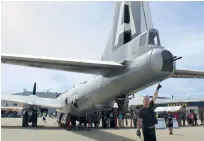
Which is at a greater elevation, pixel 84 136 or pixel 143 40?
pixel 143 40

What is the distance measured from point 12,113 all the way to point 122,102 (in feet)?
197

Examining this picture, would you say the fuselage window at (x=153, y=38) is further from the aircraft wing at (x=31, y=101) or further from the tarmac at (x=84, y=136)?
the aircraft wing at (x=31, y=101)

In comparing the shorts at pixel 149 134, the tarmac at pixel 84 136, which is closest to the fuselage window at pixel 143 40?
the shorts at pixel 149 134

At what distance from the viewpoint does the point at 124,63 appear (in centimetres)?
1009

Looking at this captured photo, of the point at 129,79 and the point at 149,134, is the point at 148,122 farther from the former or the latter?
the point at 129,79

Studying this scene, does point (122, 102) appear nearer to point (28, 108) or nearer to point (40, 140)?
point (40, 140)

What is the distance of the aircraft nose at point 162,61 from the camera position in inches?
322

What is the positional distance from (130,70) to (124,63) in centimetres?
67

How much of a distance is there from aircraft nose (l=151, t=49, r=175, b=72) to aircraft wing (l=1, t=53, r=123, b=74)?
2070 millimetres

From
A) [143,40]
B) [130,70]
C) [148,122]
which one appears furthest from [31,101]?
[148,122]

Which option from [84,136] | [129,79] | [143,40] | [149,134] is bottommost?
[84,136]

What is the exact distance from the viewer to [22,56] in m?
9.27

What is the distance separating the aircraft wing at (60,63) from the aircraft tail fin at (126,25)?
1.10 metres

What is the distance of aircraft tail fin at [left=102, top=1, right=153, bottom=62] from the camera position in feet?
37.8
